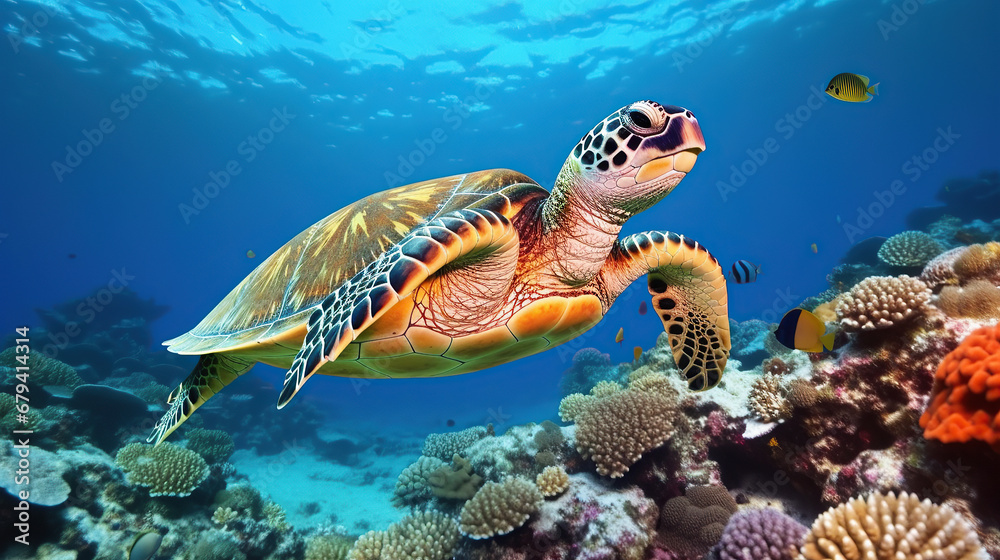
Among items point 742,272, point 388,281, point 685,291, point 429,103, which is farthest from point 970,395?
point 429,103

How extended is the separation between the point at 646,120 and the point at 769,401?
306cm

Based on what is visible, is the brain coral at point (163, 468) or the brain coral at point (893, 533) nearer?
the brain coral at point (893, 533)

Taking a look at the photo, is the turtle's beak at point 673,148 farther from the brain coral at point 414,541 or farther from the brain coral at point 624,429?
the brain coral at point 414,541

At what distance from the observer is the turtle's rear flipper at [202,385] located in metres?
3.93

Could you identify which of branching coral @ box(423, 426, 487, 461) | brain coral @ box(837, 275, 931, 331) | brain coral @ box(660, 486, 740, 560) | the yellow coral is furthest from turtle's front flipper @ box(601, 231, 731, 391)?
branching coral @ box(423, 426, 487, 461)

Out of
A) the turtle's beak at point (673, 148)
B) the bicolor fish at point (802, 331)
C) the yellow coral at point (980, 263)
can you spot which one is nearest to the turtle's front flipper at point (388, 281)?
the turtle's beak at point (673, 148)

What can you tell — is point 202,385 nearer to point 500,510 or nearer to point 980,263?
point 500,510

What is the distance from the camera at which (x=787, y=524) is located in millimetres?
2492

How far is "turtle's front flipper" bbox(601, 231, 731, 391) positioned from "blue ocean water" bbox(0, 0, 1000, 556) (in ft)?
56.3

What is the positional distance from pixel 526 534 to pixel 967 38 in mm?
40866

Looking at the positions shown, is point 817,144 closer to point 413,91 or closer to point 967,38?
point 967,38

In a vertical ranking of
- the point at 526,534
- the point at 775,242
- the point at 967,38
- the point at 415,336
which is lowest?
the point at 526,534

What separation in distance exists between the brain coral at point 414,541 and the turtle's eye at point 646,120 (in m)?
4.32

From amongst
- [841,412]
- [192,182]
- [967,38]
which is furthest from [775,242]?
[192,182]
